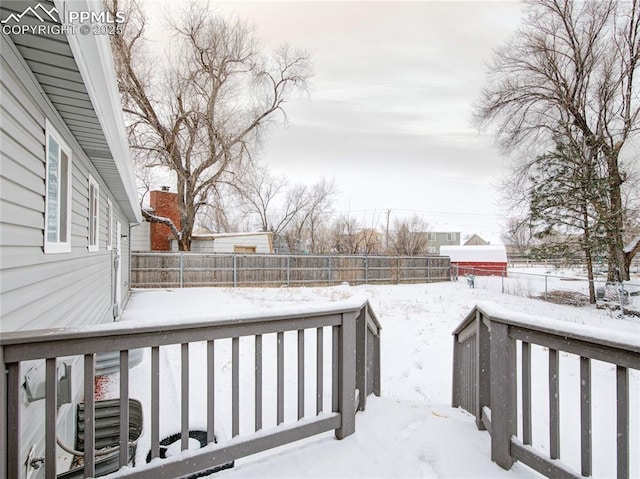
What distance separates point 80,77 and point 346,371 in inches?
94.7

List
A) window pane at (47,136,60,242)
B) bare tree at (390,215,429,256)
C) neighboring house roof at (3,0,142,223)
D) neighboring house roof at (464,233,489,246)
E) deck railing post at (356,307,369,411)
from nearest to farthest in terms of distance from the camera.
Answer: neighboring house roof at (3,0,142,223), window pane at (47,136,60,242), deck railing post at (356,307,369,411), bare tree at (390,215,429,256), neighboring house roof at (464,233,489,246)

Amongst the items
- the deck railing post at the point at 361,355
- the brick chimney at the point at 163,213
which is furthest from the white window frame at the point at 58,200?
the brick chimney at the point at 163,213

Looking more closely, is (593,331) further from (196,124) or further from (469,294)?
(196,124)

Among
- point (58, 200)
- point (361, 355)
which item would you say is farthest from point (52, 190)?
point (361, 355)

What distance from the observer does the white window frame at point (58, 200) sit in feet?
7.97

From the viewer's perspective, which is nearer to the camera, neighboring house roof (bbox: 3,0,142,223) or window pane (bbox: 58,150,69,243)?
neighboring house roof (bbox: 3,0,142,223)

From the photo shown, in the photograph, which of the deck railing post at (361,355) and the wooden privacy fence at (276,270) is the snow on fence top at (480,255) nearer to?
the wooden privacy fence at (276,270)

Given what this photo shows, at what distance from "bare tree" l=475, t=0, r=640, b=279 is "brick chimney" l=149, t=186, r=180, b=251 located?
51.2 ft

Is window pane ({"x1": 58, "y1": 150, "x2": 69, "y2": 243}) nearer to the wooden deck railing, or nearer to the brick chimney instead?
A: the wooden deck railing

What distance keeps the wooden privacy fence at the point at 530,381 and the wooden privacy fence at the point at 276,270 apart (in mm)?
13274

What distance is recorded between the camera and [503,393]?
2012mm

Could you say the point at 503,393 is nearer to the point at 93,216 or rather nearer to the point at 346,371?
the point at 346,371

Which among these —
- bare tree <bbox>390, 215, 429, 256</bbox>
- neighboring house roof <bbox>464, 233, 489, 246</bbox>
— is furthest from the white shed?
neighboring house roof <bbox>464, 233, 489, 246</bbox>

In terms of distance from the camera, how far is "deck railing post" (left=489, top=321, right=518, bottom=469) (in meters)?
1.99
